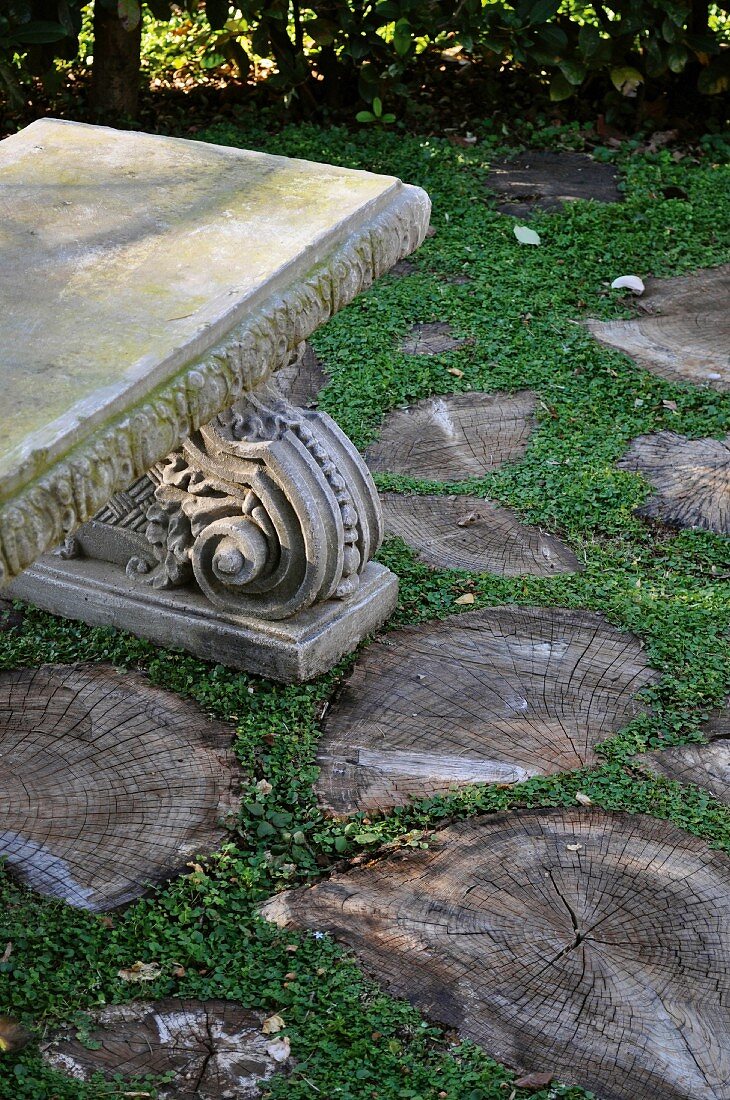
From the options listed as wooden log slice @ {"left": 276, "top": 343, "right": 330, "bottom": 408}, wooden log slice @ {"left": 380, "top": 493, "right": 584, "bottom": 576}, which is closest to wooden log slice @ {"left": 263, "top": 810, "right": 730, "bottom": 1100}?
wooden log slice @ {"left": 380, "top": 493, "right": 584, "bottom": 576}

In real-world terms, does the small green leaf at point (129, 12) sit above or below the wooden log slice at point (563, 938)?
above

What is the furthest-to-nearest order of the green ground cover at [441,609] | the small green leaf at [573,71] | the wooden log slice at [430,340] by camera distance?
the small green leaf at [573,71] → the wooden log slice at [430,340] → the green ground cover at [441,609]

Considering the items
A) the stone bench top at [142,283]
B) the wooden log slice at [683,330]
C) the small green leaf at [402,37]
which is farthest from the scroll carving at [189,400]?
the small green leaf at [402,37]

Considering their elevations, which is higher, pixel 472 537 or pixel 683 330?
pixel 683 330

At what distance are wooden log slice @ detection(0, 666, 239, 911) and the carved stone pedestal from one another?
22 centimetres

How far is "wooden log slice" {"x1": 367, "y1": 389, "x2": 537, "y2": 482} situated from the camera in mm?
4312

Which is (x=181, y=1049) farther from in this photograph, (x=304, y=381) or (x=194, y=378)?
(x=304, y=381)

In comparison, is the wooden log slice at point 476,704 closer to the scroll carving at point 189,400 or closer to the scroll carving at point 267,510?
the scroll carving at point 267,510

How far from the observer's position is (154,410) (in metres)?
2.54

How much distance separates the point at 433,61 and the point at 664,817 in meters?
5.26

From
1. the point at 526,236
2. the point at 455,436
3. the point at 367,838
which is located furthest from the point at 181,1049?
the point at 526,236

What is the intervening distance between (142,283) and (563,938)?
5.25 feet

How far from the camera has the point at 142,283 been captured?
9.48 ft

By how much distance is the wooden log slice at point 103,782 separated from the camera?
2824 millimetres
